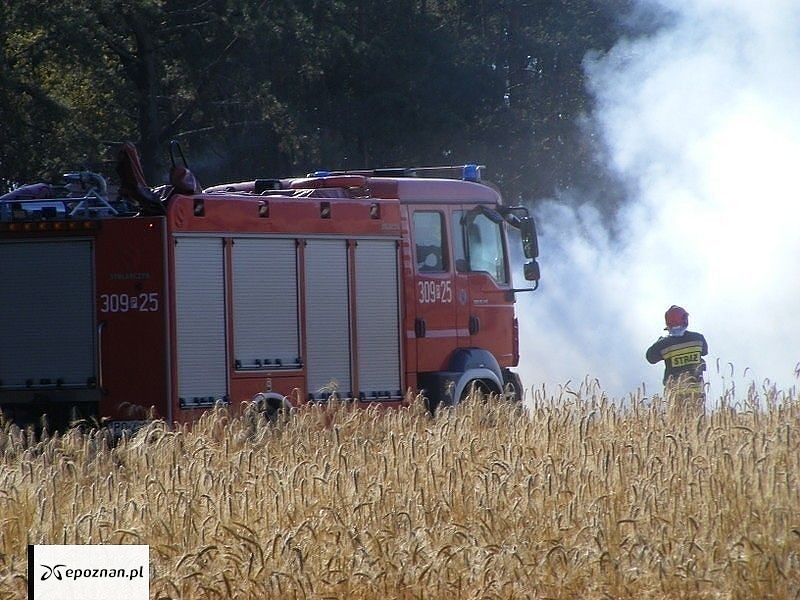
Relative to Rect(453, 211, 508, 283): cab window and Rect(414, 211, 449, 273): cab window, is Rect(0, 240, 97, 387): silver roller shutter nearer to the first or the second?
Rect(414, 211, 449, 273): cab window

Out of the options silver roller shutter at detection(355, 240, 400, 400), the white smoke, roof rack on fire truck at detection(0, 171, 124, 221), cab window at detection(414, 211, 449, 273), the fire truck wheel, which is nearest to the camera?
the fire truck wheel

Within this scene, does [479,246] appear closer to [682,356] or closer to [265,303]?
[682,356]

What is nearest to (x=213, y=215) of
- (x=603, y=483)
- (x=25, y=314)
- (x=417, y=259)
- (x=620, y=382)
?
(x=25, y=314)

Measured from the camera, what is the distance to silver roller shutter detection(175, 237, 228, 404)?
13273 millimetres

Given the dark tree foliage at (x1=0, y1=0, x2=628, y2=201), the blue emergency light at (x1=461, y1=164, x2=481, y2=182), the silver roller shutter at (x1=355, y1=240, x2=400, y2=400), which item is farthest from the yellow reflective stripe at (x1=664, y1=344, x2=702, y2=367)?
the dark tree foliage at (x1=0, y1=0, x2=628, y2=201)

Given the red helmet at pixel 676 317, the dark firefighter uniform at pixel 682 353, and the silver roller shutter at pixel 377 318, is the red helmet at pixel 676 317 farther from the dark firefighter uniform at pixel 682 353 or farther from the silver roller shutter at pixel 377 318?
the silver roller shutter at pixel 377 318

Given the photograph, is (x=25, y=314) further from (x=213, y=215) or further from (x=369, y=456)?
(x=369, y=456)

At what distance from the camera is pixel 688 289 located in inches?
1130

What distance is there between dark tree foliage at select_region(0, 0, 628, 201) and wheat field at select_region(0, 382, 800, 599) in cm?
2147

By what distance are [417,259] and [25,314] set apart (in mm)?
3930

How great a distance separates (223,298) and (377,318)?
2024 mm

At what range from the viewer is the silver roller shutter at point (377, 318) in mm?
15078
